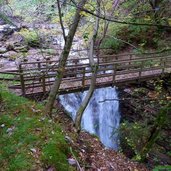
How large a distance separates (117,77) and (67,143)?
819 cm

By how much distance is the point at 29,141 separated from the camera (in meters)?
4.86

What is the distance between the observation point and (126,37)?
20.8 meters

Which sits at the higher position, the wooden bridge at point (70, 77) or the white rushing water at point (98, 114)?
the wooden bridge at point (70, 77)

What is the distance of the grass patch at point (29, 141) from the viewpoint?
14.3 feet

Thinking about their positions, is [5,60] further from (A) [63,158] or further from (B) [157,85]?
(A) [63,158]

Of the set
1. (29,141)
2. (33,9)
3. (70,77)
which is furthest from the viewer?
(33,9)

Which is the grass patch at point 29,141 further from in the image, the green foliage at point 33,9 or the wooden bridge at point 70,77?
the green foliage at point 33,9

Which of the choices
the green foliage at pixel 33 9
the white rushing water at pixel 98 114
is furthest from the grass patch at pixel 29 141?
the green foliage at pixel 33 9

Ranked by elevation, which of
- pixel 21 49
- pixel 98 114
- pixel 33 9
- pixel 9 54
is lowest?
pixel 98 114

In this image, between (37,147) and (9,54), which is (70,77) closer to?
(37,147)

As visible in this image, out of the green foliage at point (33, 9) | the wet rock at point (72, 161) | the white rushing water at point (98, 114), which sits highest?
the green foliage at point (33, 9)

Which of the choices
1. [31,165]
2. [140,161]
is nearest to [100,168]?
[31,165]

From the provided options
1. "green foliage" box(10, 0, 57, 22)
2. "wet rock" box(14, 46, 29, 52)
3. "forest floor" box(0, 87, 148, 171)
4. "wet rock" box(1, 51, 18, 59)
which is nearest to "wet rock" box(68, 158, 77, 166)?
"forest floor" box(0, 87, 148, 171)

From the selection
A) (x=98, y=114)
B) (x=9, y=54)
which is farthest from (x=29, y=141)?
(x=9, y=54)
